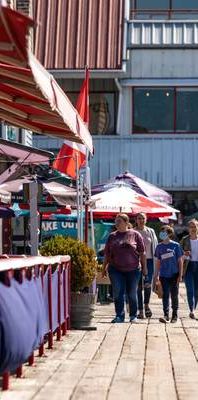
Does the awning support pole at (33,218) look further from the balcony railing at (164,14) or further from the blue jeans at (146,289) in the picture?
the balcony railing at (164,14)

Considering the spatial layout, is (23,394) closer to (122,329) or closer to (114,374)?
(114,374)

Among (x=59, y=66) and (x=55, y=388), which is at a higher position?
(x=59, y=66)

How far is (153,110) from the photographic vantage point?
30.5 m

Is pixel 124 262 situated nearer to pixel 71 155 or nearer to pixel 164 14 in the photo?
pixel 71 155

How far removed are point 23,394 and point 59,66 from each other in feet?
72.3

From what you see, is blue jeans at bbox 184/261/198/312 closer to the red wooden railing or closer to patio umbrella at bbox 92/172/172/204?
the red wooden railing

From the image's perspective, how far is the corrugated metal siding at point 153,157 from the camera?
1190 inches

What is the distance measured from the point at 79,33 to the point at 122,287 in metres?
15.9

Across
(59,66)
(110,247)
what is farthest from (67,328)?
(59,66)

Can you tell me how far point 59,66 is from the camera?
2959 cm

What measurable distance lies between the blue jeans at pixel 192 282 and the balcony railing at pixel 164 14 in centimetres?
1509

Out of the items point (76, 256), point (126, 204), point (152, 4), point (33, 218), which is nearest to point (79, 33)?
point (152, 4)

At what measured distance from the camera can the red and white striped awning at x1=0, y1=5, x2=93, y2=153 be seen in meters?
6.42

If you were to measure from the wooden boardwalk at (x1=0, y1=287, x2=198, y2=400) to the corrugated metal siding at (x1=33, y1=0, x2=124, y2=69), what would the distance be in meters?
16.3
